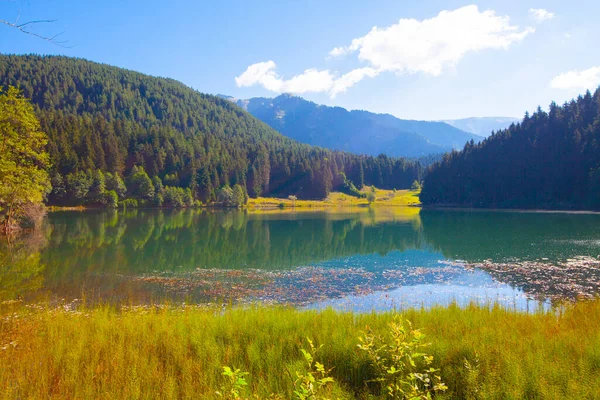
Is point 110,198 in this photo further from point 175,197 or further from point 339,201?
point 339,201

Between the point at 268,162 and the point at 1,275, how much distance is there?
535 ft

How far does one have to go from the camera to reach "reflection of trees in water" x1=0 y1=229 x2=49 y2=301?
21.6 m

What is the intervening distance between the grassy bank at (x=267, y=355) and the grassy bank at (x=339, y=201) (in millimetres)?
138238

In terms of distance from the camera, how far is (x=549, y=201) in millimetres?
119625

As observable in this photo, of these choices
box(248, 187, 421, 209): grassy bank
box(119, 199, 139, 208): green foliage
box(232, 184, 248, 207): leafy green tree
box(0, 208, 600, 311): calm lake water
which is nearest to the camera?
box(0, 208, 600, 311): calm lake water

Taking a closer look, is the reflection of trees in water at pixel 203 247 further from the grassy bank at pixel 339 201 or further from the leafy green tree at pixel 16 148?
the grassy bank at pixel 339 201

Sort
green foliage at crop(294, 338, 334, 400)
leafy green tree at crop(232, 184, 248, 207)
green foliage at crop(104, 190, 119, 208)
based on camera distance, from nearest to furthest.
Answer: green foliage at crop(294, 338, 334, 400), green foliage at crop(104, 190, 119, 208), leafy green tree at crop(232, 184, 248, 207)

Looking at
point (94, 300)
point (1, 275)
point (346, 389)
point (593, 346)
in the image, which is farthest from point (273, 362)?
point (1, 275)

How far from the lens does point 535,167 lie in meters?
130

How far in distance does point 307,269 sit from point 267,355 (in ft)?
71.4

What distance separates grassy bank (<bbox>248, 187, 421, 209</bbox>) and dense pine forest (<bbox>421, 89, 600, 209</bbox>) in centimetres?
1916

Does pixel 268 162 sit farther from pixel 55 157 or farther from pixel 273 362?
pixel 273 362

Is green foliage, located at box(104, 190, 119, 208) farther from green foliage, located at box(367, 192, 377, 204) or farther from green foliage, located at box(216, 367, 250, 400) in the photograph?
green foliage, located at box(216, 367, 250, 400)

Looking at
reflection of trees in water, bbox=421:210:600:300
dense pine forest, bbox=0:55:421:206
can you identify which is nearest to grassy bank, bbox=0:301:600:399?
reflection of trees in water, bbox=421:210:600:300
